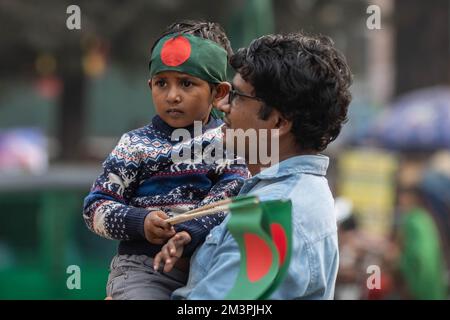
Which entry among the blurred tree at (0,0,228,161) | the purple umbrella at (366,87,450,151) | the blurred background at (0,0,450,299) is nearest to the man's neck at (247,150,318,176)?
the blurred background at (0,0,450,299)

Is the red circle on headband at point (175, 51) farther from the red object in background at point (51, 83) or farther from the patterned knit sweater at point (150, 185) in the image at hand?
the red object in background at point (51, 83)

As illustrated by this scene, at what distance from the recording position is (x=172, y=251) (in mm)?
2631

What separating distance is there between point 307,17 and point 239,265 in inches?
473

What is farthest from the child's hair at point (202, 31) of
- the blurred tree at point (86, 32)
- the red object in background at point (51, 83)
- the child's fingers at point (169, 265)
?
the red object in background at point (51, 83)

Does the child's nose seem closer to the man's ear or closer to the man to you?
the man

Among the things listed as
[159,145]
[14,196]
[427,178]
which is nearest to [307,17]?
[427,178]

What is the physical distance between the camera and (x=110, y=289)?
9.46 ft

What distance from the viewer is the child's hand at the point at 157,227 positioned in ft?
8.79

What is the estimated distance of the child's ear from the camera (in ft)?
9.55

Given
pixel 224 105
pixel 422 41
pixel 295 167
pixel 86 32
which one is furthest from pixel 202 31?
pixel 422 41

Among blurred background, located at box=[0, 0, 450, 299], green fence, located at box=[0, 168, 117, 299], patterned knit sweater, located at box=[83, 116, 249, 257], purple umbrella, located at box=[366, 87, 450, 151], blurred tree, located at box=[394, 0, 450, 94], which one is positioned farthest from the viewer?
blurred tree, located at box=[394, 0, 450, 94]

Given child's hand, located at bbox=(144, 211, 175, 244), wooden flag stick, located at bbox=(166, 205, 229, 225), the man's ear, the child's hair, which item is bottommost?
child's hand, located at bbox=(144, 211, 175, 244)

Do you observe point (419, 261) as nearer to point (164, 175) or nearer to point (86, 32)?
point (164, 175)

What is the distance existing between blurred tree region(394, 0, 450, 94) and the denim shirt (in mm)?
12498
